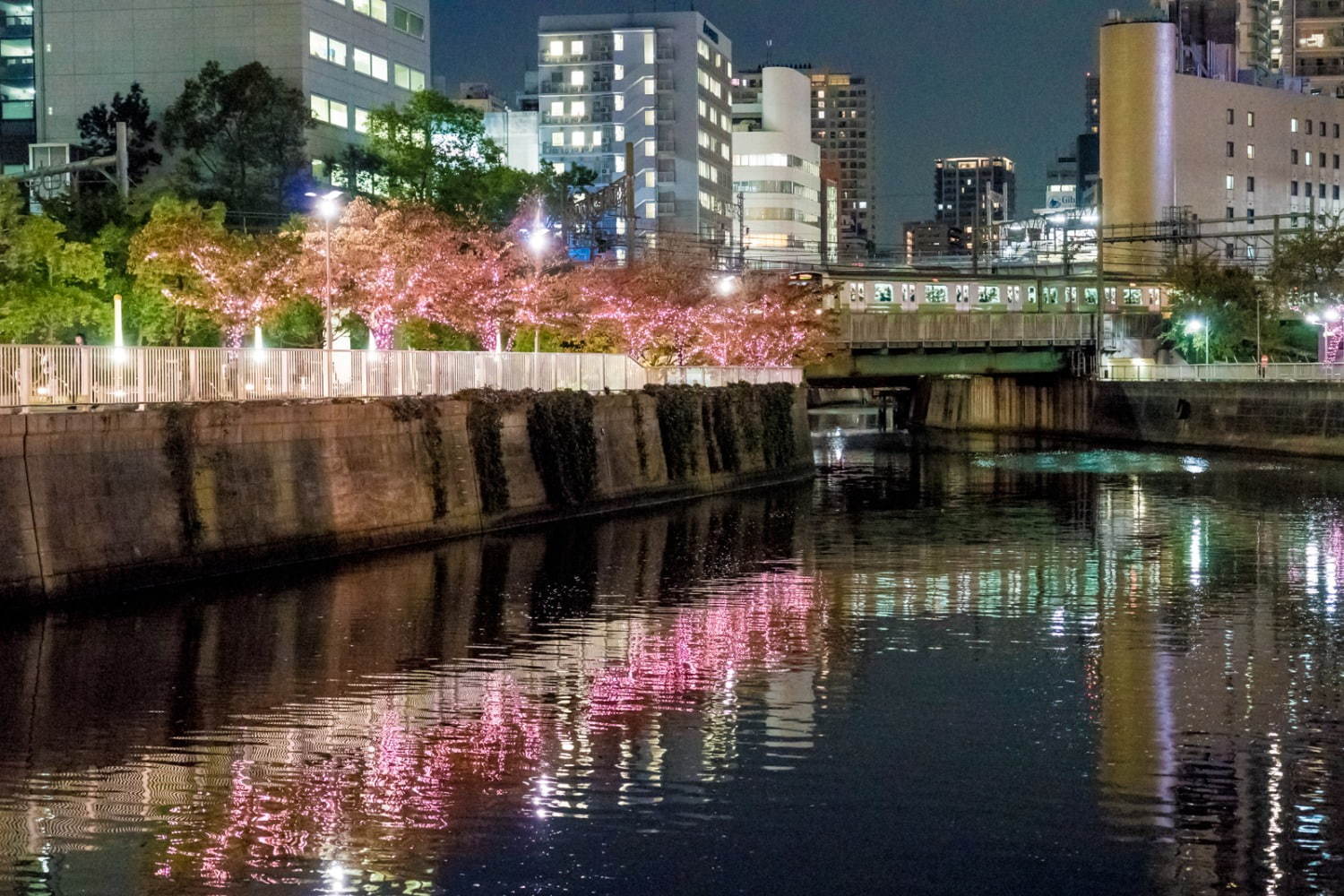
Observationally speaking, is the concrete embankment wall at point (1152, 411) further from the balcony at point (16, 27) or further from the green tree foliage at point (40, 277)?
the balcony at point (16, 27)

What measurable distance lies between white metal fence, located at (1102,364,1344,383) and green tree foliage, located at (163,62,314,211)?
49230 mm

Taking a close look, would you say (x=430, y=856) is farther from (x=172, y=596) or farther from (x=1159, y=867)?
(x=172, y=596)

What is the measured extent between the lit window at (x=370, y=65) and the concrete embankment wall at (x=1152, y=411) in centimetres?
4620

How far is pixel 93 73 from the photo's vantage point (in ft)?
305

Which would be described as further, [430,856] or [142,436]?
[142,436]

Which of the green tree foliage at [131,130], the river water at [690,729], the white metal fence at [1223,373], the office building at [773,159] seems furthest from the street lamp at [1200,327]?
the office building at [773,159]

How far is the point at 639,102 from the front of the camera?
15625cm

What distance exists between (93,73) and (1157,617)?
78.4 metres

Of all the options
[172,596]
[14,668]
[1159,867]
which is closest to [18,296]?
[172,596]

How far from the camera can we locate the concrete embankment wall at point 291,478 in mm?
30375

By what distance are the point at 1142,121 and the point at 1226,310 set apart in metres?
48.7

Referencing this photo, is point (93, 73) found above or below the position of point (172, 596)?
above

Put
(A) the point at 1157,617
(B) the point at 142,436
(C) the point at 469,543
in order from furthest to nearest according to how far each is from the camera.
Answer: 1. (C) the point at 469,543
2. (B) the point at 142,436
3. (A) the point at 1157,617

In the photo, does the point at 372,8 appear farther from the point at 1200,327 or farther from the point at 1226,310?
the point at 1226,310
